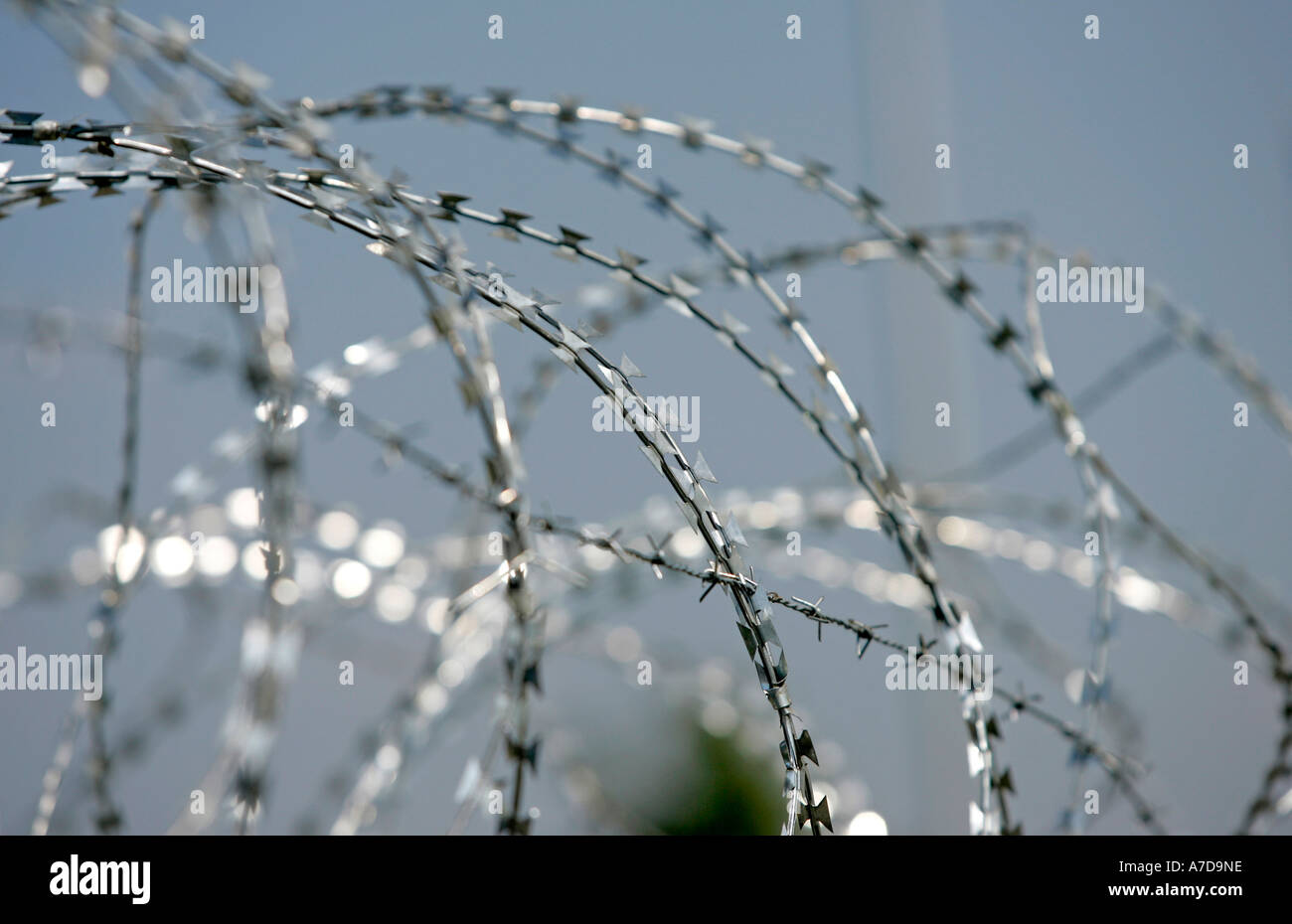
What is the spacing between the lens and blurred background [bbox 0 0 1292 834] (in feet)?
18.8

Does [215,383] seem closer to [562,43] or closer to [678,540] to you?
[562,43]

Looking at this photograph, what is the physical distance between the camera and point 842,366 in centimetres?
666

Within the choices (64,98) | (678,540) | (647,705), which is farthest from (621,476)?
(64,98)

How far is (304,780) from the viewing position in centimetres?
574

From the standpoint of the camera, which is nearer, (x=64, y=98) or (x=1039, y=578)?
(x=64, y=98)

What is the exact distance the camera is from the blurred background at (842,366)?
573 centimetres
